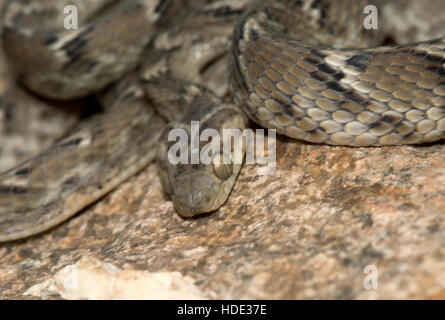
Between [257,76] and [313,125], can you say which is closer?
[313,125]

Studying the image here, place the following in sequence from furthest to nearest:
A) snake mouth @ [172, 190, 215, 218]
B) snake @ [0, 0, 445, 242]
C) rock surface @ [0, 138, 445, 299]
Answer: snake mouth @ [172, 190, 215, 218] < snake @ [0, 0, 445, 242] < rock surface @ [0, 138, 445, 299]

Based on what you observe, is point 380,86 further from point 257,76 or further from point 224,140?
point 224,140

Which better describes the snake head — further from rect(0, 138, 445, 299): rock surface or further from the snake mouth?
rect(0, 138, 445, 299): rock surface

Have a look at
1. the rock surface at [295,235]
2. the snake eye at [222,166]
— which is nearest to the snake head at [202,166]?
the snake eye at [222,166]

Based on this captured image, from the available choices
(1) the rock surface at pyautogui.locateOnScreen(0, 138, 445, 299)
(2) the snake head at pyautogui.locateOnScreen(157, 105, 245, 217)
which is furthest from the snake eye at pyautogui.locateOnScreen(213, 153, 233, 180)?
(1) the rock surface at pyautogui.locateOnScreen(0, 138, 445, 299)

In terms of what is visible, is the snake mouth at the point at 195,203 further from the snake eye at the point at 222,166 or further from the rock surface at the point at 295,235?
the snake eye at the point at 222,166
